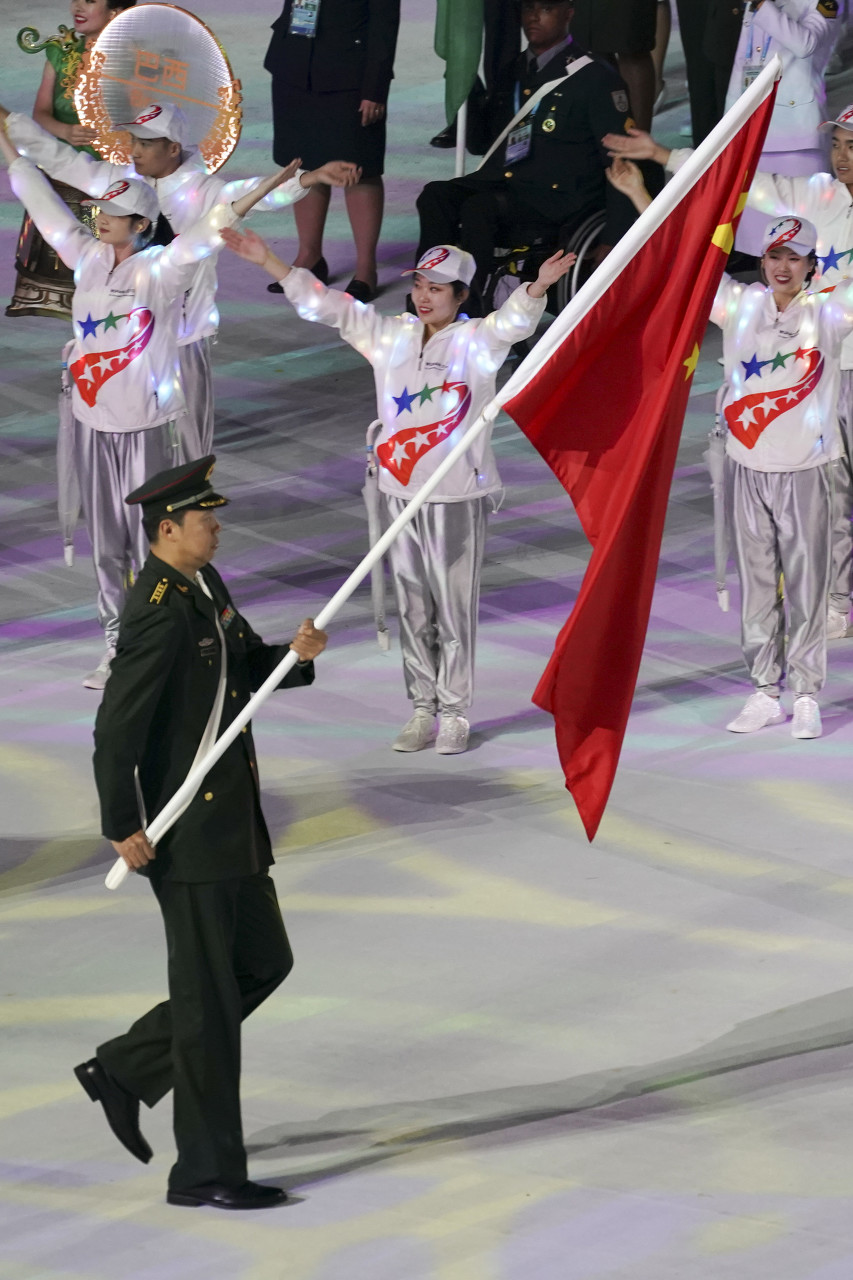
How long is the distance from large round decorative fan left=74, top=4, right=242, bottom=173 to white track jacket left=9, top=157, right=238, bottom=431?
50.5 inches

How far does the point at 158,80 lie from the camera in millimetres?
10367

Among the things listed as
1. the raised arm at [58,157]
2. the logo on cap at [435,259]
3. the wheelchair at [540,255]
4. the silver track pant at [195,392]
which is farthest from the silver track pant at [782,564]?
the wheelchair at [540,255]

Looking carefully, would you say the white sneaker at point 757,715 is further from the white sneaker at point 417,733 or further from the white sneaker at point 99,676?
the white sneaker at point 99,676

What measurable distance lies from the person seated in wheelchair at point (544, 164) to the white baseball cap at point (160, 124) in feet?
6.79

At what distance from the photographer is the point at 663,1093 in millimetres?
6078

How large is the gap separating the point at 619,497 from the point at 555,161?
237 inches

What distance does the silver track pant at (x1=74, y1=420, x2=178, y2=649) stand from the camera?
909 centimetres

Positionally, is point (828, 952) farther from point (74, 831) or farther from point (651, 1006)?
point (74, 831)

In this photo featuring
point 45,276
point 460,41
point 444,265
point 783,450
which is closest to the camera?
point 444,265

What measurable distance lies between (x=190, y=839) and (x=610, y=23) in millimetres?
8211

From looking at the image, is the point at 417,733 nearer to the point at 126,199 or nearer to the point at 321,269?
A: the point at 126,199

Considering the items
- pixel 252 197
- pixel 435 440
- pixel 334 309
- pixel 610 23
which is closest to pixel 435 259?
pixel 334 309

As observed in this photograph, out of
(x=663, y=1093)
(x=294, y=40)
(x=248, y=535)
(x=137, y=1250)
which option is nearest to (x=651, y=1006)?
(x=663, y=1093)

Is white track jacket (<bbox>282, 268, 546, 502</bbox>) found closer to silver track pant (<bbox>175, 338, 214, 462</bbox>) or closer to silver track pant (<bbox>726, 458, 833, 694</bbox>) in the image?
silver track pant (<bbox>726, 458, 833, 694</bbox>)
